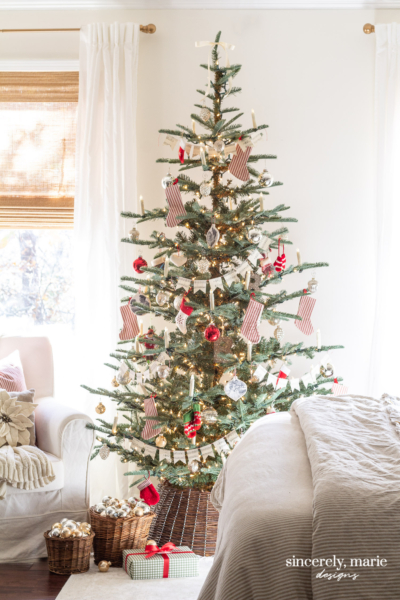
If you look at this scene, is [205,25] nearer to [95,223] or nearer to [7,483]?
[95,223]

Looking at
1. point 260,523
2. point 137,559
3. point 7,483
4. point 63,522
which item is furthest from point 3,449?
point 260,523

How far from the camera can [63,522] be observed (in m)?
2.26

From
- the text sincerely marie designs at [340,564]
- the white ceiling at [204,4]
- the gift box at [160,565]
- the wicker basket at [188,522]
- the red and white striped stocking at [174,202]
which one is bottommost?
the gift box at [160,565]

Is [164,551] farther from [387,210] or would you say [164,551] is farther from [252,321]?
[387,210]

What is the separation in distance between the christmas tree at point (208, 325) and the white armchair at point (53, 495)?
12 cm

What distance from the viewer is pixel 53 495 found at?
2.40m

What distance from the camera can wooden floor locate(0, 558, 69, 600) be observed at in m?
2.04

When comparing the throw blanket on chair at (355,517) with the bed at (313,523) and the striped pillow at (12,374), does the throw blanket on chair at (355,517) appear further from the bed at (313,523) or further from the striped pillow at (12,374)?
the striped pillow at (12,374)

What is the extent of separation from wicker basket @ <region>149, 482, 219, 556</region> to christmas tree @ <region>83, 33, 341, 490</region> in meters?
0.09

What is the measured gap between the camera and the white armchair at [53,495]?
2.32 m

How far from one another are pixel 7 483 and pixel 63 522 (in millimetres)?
292

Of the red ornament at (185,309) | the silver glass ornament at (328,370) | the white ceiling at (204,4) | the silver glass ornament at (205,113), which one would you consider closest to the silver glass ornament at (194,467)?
the red ornament at (185,309)

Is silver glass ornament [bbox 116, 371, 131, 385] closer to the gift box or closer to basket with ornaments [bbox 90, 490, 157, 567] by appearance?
basket with ornaments [bbox 90, 490, 157, 567]

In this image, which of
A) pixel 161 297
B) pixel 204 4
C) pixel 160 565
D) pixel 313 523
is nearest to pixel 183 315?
pixel 161 297
